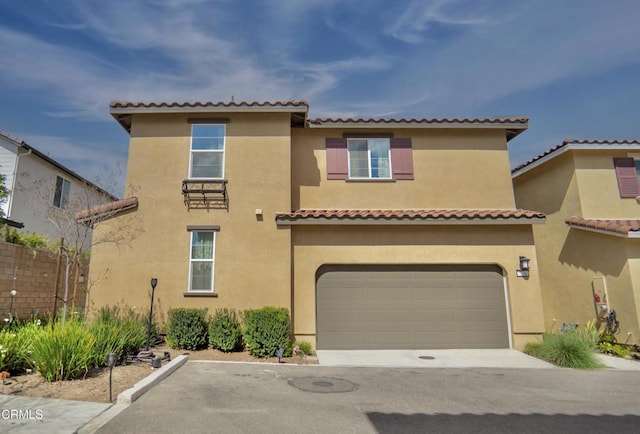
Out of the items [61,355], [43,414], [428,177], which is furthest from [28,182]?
[428,177]

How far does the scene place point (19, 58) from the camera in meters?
11.1

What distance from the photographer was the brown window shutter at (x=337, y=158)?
1250 centimetres

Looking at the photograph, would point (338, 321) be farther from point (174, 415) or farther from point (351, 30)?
point (351, 30)

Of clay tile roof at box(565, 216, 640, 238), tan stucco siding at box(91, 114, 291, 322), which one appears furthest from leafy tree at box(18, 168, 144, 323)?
clay tile roof at box(565, 216, 640, 238)

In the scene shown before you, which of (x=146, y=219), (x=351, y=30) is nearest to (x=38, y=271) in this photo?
(x=146, y=219)

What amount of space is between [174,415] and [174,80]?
37.8ft

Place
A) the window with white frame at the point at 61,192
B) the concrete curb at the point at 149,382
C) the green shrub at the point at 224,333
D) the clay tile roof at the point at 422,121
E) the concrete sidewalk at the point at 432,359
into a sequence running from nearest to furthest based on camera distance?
the concrete curb at the point at 149,382 → the concrete sidewalk at the point at 432,359 → the green shrub at the point at 224,333 → the clay tile roof at the point at 422,121 → the window with white frame at the point at 61,192

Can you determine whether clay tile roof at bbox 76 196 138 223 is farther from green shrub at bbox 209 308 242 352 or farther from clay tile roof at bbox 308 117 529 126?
clay tile roof at bbox 308 117 529 126

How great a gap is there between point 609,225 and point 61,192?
23792 millimetres

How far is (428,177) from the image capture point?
41.5 ft

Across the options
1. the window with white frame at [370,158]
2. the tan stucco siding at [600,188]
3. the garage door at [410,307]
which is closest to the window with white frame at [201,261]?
the garage door at [410,307]

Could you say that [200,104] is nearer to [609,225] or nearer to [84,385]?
[84,385]

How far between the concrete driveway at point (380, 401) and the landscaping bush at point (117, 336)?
136 cm

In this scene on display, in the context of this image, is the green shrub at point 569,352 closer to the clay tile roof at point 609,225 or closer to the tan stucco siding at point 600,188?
the clay tile roof at point 609,225
